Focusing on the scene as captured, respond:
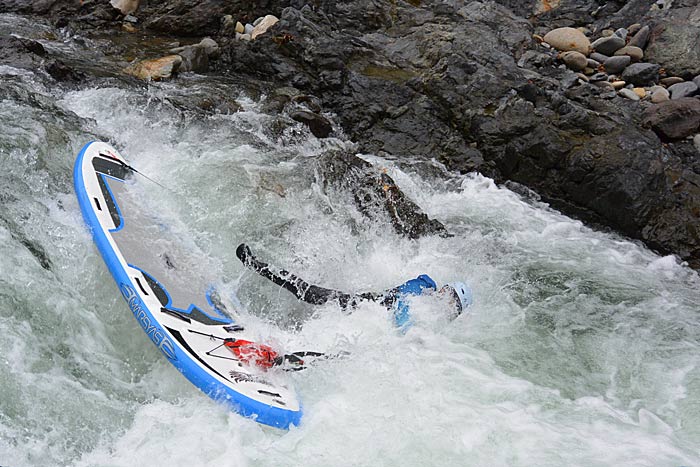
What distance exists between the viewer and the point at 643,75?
8.88 metres

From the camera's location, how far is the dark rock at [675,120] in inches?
299

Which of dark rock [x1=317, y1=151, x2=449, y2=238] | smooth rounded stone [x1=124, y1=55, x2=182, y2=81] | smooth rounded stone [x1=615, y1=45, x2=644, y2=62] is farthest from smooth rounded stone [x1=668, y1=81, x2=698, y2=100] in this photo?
smooth rounded stone [x1=124, y1=55, x2=182, y2=81]

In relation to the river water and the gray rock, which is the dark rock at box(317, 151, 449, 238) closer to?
the river water

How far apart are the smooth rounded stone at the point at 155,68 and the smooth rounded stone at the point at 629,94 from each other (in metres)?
6.17

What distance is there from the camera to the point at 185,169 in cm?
571

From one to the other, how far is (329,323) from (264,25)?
21.7 ft

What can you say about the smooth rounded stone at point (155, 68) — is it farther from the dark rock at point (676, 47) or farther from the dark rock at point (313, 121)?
the dark rock at point (676, 47)

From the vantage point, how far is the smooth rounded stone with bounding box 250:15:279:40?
30.4ft

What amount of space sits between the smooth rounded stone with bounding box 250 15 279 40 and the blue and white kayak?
4662 millimetres

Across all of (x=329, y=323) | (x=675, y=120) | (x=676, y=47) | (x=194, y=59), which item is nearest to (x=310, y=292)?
(x=329, y=323)

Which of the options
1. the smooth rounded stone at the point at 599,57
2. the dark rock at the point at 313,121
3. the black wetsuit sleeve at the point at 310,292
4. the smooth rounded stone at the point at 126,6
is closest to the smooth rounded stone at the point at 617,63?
the smooth rounded stone at the point at 599,57

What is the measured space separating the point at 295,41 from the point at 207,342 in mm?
5656

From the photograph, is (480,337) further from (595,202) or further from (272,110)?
(272,110)

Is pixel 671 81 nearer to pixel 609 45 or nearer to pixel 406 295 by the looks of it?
pixel 609 45
